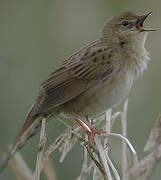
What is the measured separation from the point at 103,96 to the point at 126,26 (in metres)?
0.72

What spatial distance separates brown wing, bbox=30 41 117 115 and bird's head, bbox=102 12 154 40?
207 mm

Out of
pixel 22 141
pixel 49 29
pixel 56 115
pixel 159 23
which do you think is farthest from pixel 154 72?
pixel 22 141

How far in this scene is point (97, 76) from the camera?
14.6ft

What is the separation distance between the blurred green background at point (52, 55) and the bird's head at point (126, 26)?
0.91 m

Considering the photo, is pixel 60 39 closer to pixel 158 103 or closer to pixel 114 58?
pixel 158 103

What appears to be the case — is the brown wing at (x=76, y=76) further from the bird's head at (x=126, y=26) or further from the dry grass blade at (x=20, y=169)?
the dry grass blade at (x=20, y=169)

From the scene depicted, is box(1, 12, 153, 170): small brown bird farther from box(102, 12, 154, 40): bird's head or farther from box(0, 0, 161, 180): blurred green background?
box(0, 0, 161, 180): blurred green background

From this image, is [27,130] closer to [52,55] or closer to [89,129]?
[89,129]

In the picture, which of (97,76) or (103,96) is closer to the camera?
(103,96)

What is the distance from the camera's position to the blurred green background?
4.53 m

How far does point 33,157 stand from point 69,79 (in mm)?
726

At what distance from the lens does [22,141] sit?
392 centimetres

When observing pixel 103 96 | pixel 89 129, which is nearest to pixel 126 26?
pixel 103 96

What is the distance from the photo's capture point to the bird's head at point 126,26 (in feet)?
14.9
